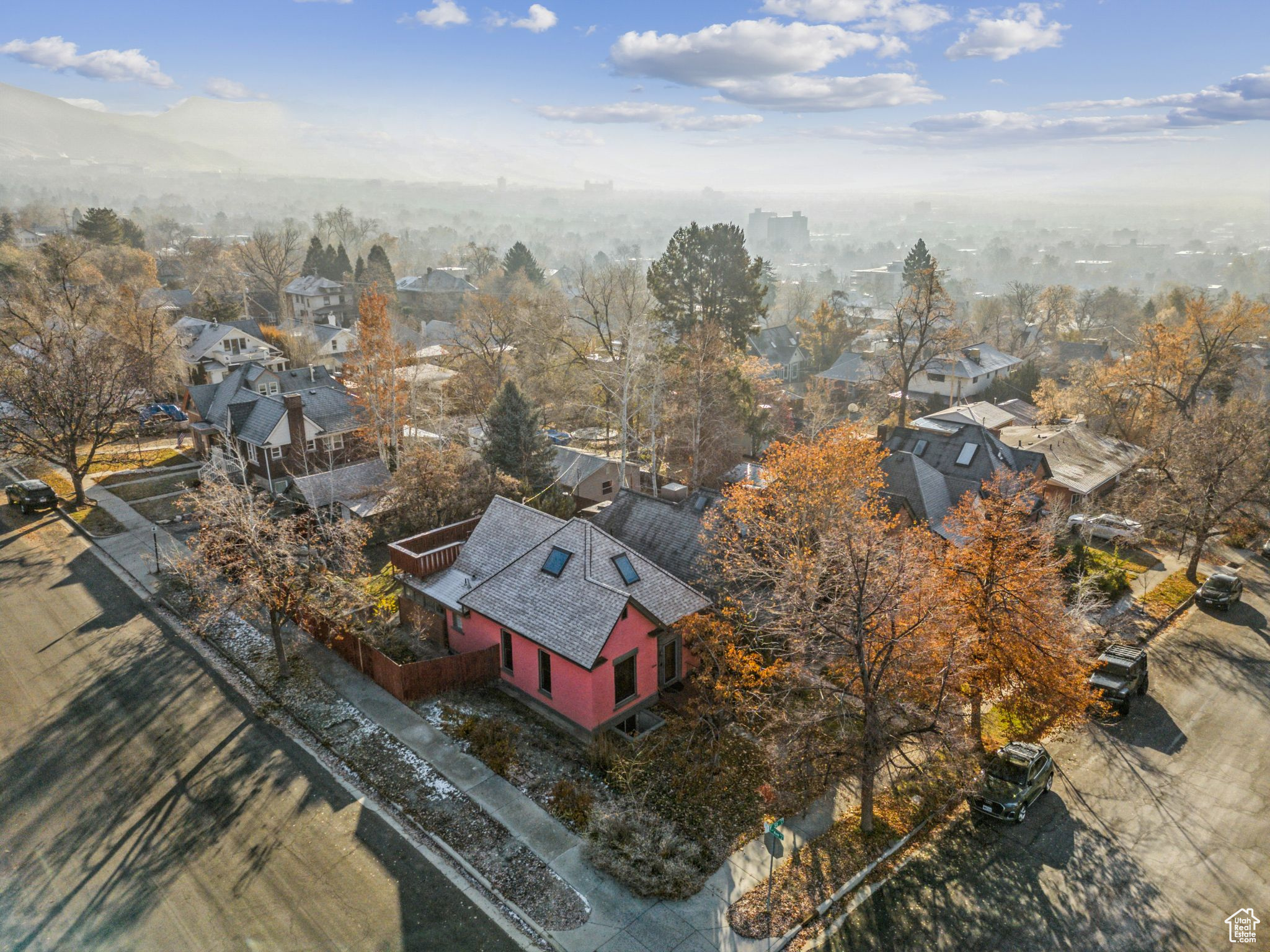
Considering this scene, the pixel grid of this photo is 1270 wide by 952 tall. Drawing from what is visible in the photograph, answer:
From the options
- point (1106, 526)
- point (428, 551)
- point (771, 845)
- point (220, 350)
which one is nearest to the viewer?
point (771, 845)

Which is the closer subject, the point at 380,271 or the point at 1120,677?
the point at 1120,677

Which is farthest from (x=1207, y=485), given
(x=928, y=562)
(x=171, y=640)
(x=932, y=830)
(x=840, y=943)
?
(x=171, y=640)

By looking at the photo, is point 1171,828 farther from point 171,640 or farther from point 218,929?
point 171,640

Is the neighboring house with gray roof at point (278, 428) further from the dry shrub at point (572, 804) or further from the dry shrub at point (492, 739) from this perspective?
the dry shrub at point (572, 804)

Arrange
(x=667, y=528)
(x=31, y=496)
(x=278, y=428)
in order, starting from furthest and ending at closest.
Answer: (x=278, y=428), (x=31, y=496), (x=667, y=528)

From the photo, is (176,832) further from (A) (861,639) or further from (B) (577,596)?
(A) (861,639)

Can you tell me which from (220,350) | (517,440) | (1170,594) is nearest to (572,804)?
(517,440)
